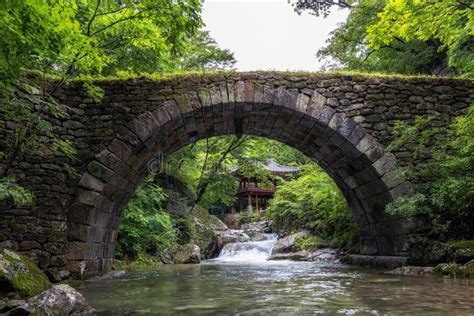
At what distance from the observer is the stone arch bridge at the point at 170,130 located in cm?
621

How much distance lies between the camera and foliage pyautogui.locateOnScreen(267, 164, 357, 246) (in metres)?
10.9

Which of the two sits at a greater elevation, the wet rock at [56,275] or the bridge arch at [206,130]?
the bridge arch at [206,130]

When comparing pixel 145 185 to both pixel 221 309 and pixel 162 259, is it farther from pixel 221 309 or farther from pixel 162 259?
pixel 221 309

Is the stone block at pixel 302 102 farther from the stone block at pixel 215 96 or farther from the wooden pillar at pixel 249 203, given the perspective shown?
the wooden pillar at pixel 249 203

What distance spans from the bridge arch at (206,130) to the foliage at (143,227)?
3.85 metres

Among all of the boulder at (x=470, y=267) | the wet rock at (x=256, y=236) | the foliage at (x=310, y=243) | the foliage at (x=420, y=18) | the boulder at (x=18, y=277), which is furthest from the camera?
the wet rock at (x=256, y=236)

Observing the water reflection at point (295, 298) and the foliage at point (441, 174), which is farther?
the foliage at point (441, 174)

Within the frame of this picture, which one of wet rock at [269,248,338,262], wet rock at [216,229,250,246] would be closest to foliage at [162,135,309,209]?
wet rock at [216,229,250,246]

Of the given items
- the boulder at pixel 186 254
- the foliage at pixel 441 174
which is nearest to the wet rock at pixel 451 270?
the foliage at pixel 441 174

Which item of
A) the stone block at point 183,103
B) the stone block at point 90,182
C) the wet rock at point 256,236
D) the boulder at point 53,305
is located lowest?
the boulder at point 53,305

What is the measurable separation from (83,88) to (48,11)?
Answer: 307cm

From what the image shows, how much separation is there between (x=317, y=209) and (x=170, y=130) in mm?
7922

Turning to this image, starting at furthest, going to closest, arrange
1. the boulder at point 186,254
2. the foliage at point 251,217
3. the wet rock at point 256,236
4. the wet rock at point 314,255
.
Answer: the foliage at point 251,217, the wet rock at point 256,236, the boulder at point 186,254, the wet rock at point 314,255

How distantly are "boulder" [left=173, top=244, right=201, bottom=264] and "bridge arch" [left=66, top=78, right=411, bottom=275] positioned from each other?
20.4ft
